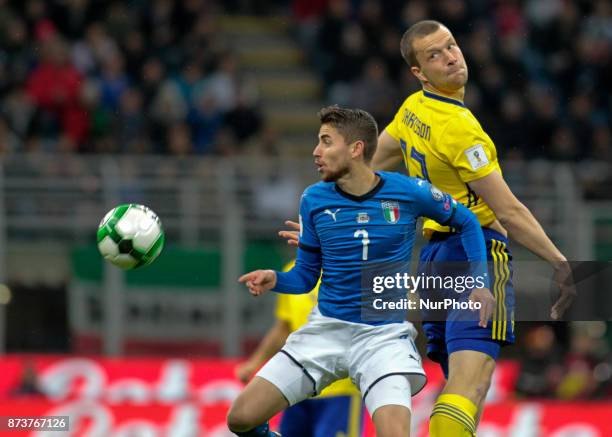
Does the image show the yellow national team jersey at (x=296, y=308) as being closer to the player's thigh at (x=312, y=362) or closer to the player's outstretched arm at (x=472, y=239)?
the player's thigh at (x=312, y=362)

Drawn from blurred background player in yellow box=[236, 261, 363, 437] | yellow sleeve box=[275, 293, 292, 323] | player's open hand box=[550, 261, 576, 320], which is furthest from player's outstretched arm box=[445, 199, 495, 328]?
yellow sleeve box=[275, 293, 292, 323]

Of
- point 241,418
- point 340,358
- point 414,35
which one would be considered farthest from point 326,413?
point 414,35

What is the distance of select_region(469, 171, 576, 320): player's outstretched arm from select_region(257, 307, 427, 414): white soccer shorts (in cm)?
76

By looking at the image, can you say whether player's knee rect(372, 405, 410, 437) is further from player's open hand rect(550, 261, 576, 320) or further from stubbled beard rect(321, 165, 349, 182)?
stubbled beard rect(321, 165, 349, 182)

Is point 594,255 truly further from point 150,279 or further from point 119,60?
point 119,60

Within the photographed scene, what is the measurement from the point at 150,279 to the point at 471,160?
7.59m

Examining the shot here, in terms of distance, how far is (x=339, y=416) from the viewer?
829 centimetres

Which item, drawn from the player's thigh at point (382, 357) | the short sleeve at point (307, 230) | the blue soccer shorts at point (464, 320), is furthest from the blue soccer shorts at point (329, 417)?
the short sleeve at point (307, 230)

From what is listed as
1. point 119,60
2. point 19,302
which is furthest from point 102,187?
point 119,60

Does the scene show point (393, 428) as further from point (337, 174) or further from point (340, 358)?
point (337, 174)

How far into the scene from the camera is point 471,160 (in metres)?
6.79

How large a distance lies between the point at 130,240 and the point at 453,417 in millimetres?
2052

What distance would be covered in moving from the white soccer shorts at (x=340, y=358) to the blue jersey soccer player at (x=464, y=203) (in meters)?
0.25

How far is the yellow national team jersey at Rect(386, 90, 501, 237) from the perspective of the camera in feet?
22.3
